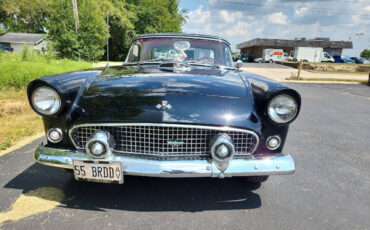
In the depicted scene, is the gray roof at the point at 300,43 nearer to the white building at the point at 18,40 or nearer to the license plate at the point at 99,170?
the white building at the point at 18,40

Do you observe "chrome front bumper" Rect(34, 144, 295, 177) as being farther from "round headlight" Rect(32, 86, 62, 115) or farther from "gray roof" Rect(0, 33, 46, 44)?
"gray roof" Rect(0, 33, 46, 44)

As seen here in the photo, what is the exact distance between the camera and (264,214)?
1.91m

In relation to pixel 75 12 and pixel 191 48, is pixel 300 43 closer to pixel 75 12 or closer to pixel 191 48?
pixel 75 12

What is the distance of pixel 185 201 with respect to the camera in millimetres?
2021

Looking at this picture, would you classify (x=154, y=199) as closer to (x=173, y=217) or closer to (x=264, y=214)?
(x=173, y=217)

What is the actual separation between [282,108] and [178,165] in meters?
0.91

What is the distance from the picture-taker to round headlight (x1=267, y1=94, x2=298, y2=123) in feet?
6.02

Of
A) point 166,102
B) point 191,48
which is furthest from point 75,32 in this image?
point 166,102

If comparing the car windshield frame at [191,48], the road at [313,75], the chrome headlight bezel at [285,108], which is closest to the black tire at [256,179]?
the chrome headlight bezel at [285,108]

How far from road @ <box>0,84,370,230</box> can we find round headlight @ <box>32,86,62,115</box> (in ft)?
2.51

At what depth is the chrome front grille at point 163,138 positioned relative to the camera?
5.65 feet

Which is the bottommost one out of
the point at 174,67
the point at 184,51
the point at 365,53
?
the point at 174,67

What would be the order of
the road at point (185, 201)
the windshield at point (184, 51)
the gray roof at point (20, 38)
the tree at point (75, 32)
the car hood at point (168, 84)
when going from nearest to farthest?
1. the road at point (185, 201)
2. the car hood at point (168, 84)
3. the windshield at point (184, 51)
4. the tree at point (75, 32)
5. the gray roof at point (20, 38)

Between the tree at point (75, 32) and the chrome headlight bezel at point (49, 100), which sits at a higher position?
the tree at point (75, 32)
